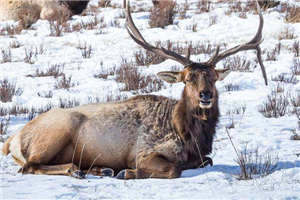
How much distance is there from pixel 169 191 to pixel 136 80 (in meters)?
5.58

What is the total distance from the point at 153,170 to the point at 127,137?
57 centimetres

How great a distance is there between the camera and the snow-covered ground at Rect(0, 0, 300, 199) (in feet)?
13.5

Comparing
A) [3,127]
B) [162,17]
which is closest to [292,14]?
[162,17]

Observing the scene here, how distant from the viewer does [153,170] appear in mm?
4914

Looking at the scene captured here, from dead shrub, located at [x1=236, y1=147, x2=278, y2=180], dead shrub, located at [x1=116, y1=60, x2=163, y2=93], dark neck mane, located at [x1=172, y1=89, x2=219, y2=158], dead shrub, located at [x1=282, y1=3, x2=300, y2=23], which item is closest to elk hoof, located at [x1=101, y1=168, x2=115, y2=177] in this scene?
dark neck mane, located at [x1=172, y1=89, x2=219, y2=158]

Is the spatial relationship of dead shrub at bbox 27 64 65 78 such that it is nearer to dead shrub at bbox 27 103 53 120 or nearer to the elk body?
dead shrub at bbox 27 103 53 120

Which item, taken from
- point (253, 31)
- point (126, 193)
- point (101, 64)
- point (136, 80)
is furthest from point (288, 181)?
point (253, 31)

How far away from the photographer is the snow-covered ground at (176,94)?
13.5 feet

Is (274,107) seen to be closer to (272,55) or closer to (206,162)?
(206,162)

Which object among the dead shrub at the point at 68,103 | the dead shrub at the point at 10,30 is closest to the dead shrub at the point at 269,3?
the dead shrub at the point at 10,30

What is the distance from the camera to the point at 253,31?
1391cm

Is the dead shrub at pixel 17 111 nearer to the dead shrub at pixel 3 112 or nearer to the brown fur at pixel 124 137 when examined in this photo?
the dead shrub at pixel 3 112

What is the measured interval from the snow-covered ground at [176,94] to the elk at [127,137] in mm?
231

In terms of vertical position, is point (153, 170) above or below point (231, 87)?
below
